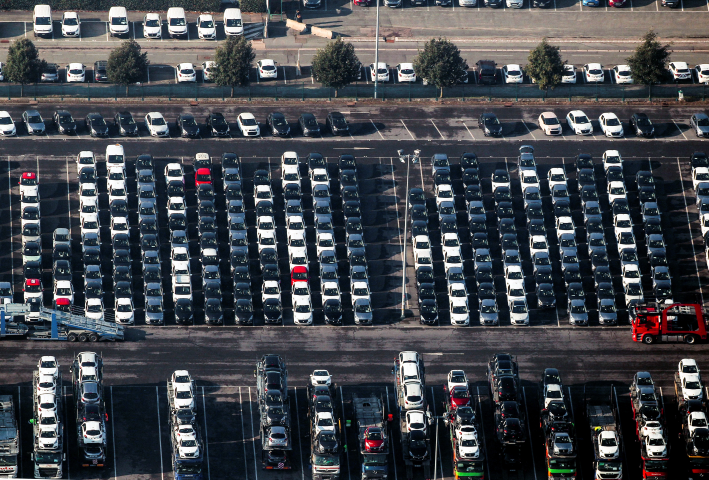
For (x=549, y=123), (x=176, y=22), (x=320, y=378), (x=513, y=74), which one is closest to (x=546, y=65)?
(x=513, y=74)

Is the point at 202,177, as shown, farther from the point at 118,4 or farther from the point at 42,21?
the point at 118,4

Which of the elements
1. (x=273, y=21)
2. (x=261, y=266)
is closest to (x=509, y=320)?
(x=261, y=266)

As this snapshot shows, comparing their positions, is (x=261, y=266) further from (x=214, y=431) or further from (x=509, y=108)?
(x=509, y=108)

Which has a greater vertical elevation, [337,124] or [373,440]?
[337,124]

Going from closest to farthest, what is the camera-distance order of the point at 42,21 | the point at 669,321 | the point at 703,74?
the point at 669,321 < the point at 703,74 < the point at 42,21

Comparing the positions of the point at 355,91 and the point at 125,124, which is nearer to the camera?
the point at 125,124
